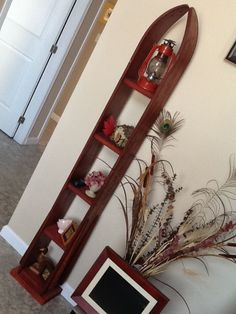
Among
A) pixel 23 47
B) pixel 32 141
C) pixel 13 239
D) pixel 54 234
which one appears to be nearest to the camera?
pixel 54 234

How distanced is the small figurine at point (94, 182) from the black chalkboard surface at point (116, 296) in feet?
1.35

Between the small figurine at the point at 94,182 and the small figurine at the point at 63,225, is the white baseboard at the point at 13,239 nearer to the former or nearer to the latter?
the small figurine at the point at 63,225

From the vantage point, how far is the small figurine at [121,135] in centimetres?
165

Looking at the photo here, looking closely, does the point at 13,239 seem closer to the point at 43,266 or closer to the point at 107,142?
the point at 43,266

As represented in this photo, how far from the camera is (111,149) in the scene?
1.66 m

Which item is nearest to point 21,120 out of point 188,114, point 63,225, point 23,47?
point 23,47

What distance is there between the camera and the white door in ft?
10.5

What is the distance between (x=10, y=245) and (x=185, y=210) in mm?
1154

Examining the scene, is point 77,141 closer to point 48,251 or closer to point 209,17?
point 48,251

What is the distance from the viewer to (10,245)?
2.12m

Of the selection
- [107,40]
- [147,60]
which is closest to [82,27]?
[107,40]

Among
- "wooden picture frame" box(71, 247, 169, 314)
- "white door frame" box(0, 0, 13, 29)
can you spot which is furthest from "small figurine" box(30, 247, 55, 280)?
"white door frame" box(0, 0, 13, 29)

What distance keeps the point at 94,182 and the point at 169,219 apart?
0.42 metres

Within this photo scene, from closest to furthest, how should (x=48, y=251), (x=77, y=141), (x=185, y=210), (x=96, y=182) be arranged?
(x=185, y=210), (x=96, y=182), (x=77, y=141), (x=48, y=251)
